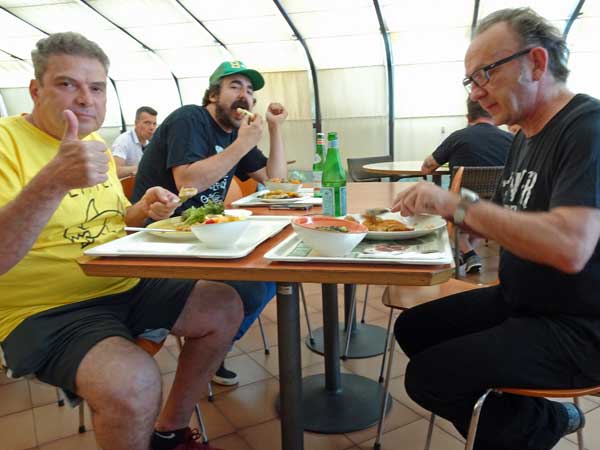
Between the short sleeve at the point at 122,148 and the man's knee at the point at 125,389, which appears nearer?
the man's knee at the point at 125,389

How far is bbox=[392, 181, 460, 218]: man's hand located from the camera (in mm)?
1066

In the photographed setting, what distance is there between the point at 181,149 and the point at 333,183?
0.79m

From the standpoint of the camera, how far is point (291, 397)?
Answer: 1.35m

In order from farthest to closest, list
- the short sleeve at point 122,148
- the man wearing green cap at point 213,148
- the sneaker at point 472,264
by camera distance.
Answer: the short sleeve at point 122,148 < the sneaker at point 472,264 < the man wearing green cap at point 213,148

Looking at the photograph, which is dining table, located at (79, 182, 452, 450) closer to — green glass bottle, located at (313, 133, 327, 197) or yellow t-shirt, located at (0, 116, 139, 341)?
green glass bottle, located at (313, 133, 327, 197)

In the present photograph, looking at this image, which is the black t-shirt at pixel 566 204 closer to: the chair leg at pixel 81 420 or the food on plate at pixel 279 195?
the food on plate at pixel 279 195

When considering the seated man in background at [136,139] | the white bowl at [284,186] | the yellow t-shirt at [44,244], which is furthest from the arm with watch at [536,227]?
the seated man in background at [136,139]

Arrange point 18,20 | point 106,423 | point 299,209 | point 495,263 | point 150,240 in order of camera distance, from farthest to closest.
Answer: point 18,20, point 495,263, point 299,209, point 150,240, point 106,423

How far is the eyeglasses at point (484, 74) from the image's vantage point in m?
1.15

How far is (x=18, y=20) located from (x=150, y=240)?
9.55m

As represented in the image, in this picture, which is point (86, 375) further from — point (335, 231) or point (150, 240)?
point (335, 231)

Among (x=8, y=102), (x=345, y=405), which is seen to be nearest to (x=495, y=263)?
(x=345, y=405)

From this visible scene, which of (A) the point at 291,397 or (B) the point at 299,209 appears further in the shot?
(B) the point at 299,209

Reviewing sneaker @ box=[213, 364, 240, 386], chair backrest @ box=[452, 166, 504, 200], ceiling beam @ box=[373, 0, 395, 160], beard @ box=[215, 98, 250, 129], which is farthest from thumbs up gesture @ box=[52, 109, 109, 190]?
ceiling beam @ box=[373, 0, 395, 160]
